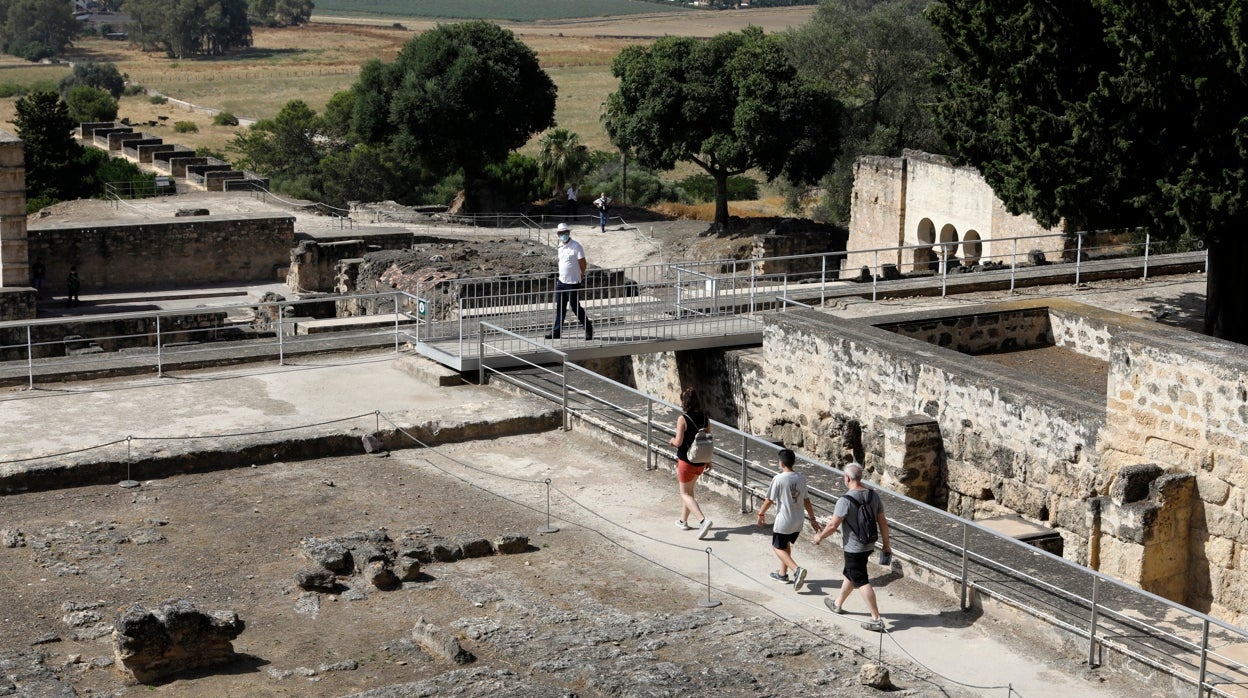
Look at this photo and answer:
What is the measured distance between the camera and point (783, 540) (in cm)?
1059

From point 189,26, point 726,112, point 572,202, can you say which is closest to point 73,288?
point 572,202

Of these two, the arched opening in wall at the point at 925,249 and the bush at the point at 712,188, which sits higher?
the arched opening in wall at the point at 925,249

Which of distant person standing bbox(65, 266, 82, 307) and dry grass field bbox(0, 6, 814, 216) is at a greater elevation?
dry grass field bbox(0, 6, 814, 216)

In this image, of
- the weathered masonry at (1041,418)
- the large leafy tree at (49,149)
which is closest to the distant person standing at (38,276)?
the large leafy tree at (49,149)

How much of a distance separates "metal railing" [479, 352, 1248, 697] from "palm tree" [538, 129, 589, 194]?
32.7 meters

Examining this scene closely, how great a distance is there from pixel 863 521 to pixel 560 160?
1459 inches

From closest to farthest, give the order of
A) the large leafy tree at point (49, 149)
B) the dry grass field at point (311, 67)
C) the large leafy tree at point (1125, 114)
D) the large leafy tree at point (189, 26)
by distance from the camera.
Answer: the large leafy tree at point (1125, 114) → the large leafy tree at point (49, 149) → the dry grass field at point (311, 67) → the large leafy tree at point (189, 26)

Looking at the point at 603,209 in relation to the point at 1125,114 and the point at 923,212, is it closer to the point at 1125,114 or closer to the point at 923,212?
the point at 923,212

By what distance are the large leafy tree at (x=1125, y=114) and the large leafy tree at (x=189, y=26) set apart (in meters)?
108

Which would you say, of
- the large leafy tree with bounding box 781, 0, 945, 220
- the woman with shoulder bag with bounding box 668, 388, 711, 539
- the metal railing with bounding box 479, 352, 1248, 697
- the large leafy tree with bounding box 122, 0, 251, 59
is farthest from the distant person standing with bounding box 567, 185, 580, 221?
the large leafy tree with bounding box 122, 0, 251, 59

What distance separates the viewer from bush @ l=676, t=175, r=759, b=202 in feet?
182

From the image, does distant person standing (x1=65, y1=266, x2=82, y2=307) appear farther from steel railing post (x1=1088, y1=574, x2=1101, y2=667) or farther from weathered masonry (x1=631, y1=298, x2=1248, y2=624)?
steel railing post (x1=1088, y1=574, x2=1101, y2=667)

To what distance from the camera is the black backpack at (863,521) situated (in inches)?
388

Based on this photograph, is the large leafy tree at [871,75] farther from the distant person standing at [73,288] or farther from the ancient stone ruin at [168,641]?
the ancient stone ruin at [168,641]
